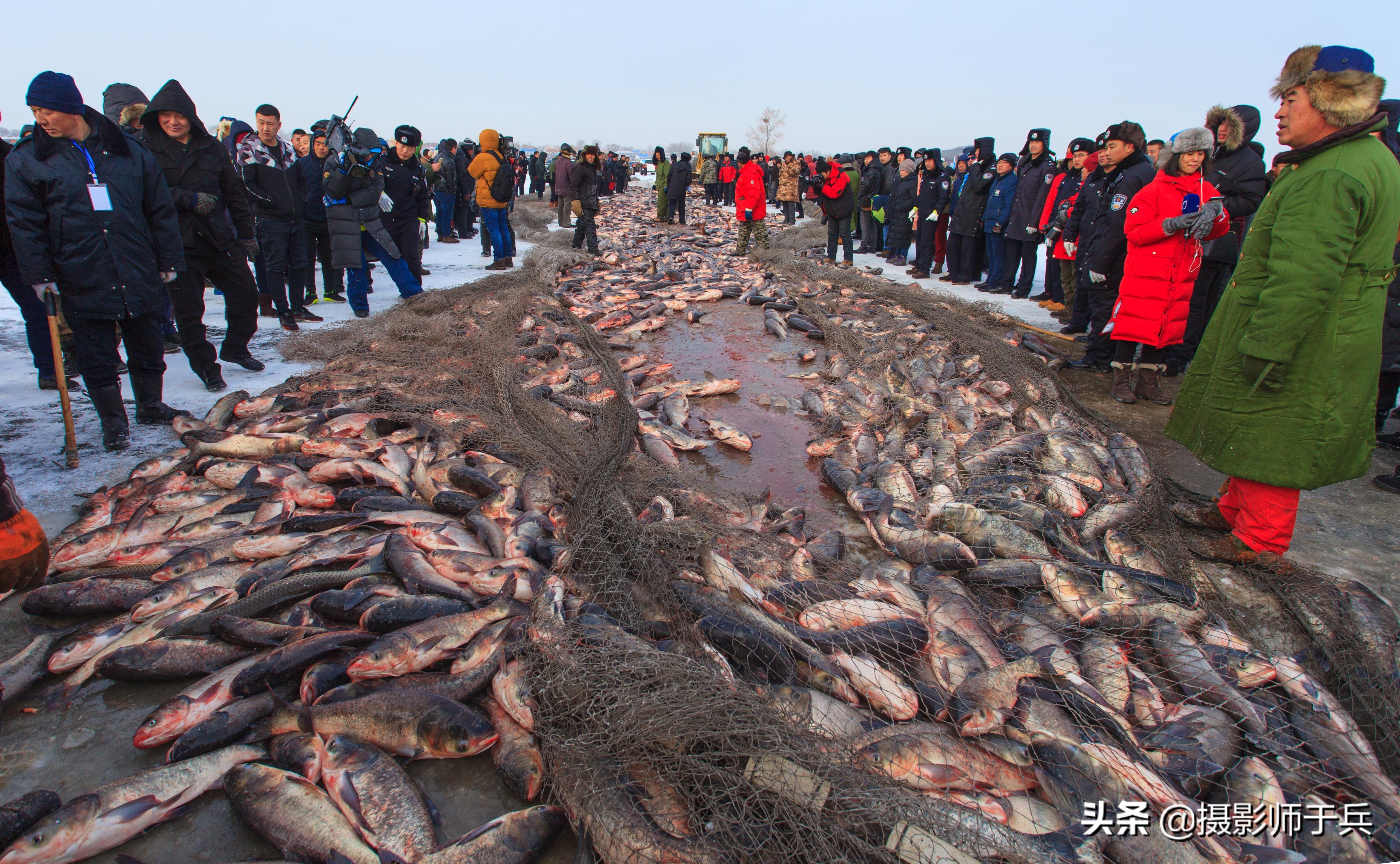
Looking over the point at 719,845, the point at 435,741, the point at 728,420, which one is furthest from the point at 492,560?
the point at 728,420

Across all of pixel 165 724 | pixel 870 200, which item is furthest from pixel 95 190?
pixel 870 200

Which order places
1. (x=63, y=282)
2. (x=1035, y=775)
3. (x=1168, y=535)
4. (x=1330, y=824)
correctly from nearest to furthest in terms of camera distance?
(x=1330, y=824), (x=1035, y=775), (x=1168, y=535), (x=63, y=282)

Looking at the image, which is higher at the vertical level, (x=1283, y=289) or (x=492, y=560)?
(x=1283, y=289)

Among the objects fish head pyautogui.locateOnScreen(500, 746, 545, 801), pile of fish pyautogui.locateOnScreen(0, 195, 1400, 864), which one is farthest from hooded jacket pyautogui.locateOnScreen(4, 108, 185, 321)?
fish head pyautogui.locateOnScreen(500, 746, 545, 801)

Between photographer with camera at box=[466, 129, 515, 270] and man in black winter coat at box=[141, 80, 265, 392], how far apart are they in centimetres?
633

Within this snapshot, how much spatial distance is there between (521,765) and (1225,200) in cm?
792

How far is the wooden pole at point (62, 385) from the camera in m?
4.37

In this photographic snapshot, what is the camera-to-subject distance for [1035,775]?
2348 mm

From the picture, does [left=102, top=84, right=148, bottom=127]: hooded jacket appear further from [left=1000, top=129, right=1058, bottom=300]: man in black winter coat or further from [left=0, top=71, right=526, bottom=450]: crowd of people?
[left=1000, top=129, right=1058, bottom=300]: man in black winter coat

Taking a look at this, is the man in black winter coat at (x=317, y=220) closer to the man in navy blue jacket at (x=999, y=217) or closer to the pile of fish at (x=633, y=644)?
the pile of fish at (x=633, y=644)

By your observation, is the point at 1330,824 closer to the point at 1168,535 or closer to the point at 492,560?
the point at 1168,535

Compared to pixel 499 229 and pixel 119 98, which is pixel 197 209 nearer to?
pixel 119 98

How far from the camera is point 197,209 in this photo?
5.60 metres

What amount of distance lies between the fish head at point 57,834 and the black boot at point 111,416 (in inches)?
139
